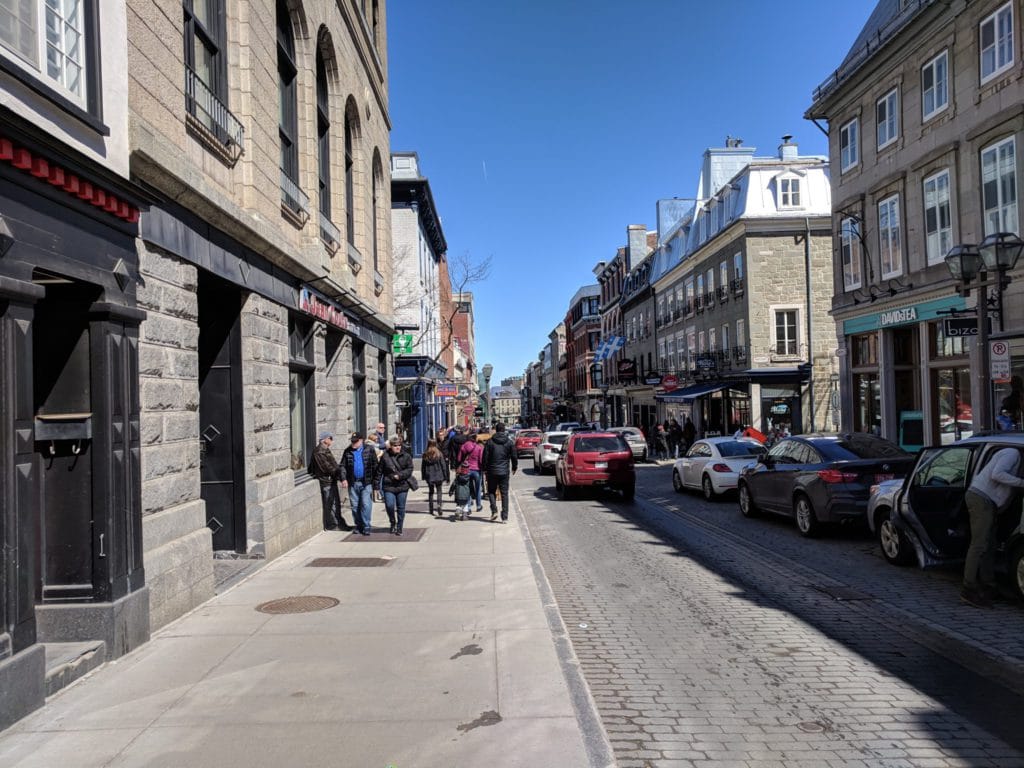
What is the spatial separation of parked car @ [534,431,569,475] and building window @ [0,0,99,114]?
2230 cm

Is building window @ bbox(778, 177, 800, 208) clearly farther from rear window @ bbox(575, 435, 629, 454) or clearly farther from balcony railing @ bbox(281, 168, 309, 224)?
balcony railing @ bbox(281, 168, 309, 224)

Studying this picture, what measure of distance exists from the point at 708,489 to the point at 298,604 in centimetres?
1165

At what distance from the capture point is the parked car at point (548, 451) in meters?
27.3

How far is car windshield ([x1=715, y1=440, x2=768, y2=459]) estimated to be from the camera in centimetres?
1714

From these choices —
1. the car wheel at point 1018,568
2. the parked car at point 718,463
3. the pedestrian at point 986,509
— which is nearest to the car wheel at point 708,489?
the parked car at point 718,463

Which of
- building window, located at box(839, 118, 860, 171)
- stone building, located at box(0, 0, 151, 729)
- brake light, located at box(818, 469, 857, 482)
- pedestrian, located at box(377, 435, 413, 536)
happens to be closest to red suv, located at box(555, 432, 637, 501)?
pedestrian, located at box(377, 435, 413, 536)

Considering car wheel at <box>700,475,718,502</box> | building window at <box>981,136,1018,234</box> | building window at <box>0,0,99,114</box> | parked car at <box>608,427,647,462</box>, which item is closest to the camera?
building window at <box>0,0,99,114</box>

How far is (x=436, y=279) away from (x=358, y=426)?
30714mm

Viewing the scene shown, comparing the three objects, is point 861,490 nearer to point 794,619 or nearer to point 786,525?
point 786,525

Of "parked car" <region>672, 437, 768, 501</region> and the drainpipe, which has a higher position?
the drainpipe

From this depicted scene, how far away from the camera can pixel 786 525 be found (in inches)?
520

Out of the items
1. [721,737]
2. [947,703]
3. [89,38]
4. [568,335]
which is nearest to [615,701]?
[721,737]

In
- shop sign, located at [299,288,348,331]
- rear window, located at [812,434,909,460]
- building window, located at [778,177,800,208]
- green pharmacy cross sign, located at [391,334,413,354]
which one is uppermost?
building window, located at [778,177,800,208]

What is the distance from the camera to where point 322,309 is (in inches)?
519
